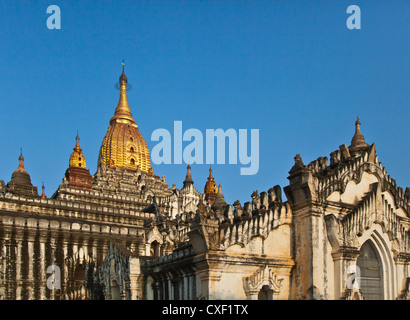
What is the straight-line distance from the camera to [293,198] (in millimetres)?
23109

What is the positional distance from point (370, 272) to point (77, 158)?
2412 inches

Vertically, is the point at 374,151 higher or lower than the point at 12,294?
higher

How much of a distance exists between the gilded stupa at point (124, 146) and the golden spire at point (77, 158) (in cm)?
340

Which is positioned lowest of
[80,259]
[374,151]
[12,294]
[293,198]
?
[12,294]

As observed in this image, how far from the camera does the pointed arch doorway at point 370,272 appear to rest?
2395cm

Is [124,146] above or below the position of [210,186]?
above

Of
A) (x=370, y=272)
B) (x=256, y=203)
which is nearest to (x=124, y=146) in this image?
(x=256, y=203)

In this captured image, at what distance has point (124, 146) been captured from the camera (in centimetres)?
8456

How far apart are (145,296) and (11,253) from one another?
551 inches

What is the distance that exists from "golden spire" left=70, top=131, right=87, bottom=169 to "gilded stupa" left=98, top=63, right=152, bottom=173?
11.2 ft

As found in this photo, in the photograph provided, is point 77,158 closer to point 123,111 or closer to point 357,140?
point 123,111
